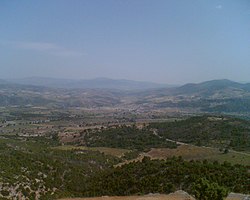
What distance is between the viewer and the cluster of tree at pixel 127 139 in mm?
144625

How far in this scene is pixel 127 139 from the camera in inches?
6166

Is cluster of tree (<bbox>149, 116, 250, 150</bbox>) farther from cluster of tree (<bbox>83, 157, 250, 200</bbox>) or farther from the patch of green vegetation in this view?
cluster of tree (<bbox>83, 157, 250, 200</bbox>)

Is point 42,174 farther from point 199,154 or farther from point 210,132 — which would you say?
point 210,132

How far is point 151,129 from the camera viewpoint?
569ft

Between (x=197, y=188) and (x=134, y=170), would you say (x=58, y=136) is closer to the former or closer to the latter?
(x=134, y=170)

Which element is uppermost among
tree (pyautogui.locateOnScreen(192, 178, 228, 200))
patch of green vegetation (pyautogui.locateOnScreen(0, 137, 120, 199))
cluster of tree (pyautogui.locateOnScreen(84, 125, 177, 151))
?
tree (pyautogui.locateOnScreen(192, 178, 228, 200))

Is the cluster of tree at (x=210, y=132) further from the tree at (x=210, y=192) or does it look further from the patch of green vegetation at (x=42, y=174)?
the tree at (x=210, y=192)

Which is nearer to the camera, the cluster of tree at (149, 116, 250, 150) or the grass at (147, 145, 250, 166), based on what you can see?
the grass at (147, 145, 250, 166)

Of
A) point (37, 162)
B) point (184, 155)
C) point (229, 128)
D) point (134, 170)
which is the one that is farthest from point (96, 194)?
point (229, 128)

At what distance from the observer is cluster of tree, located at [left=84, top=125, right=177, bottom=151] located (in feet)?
474

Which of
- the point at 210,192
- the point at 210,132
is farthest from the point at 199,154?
the point at 210,192

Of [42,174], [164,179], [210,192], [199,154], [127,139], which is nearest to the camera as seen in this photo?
[210,192]

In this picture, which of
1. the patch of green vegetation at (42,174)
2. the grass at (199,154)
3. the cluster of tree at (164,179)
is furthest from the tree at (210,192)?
the grass at (199,154)

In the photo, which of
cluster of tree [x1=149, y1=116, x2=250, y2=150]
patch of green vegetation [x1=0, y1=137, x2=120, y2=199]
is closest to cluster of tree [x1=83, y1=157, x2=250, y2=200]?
patch of green vegetation [x1=0, y1=137, x2=120, y2=199]
